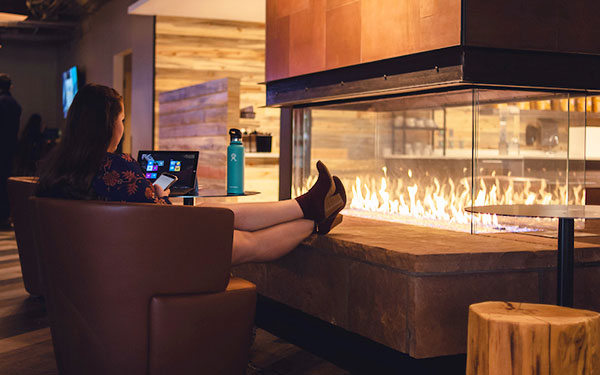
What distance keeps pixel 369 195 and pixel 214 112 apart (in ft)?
6.21

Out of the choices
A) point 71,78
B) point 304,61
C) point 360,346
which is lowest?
point 360,346

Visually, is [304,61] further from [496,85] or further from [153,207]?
[153,207]

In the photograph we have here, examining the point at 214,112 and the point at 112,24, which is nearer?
the point at 214,112

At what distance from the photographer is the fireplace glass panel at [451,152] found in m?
2.98

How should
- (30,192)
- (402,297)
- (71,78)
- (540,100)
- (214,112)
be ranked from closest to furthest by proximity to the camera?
(402,297)
(540,100)
(30,192)
(214,112)
(71,78)

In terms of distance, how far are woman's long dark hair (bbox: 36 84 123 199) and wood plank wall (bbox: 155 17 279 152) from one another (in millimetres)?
4797

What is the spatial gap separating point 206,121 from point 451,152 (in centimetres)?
257

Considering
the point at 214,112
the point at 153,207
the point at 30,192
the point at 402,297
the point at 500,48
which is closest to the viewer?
the point at 153,207

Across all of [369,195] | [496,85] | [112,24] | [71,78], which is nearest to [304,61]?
[369,195]

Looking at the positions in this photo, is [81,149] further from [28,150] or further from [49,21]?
[49,21]

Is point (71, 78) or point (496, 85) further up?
point (71, 78)

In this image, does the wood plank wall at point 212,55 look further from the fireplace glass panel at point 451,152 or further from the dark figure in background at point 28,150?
the fireplace glass panel at point 451,152

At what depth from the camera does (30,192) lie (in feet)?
11.6

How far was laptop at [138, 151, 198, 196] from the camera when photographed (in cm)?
309
